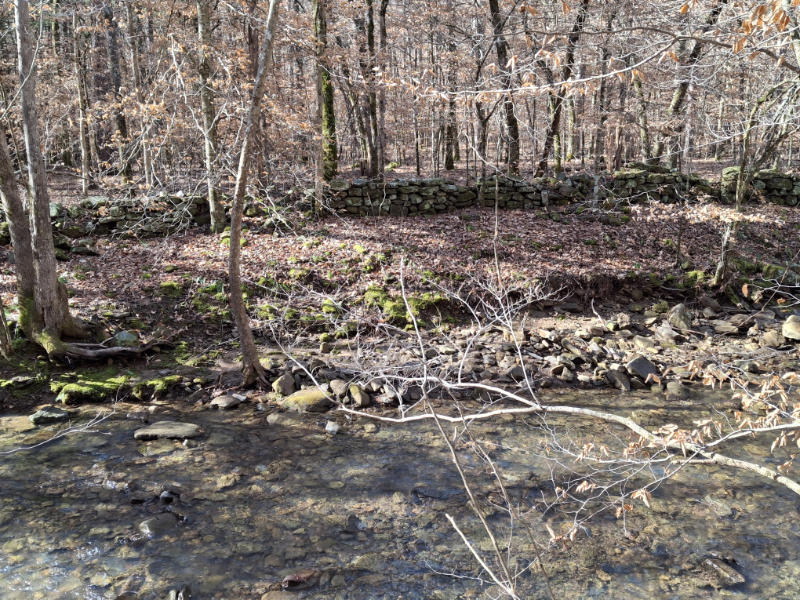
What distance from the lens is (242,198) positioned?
23.4 feet

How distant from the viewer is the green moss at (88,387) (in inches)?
298

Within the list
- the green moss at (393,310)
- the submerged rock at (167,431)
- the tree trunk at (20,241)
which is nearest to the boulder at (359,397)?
the submerged rock at (167,431)

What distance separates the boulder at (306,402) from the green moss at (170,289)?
381 centimetres

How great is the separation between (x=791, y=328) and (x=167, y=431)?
10.7m

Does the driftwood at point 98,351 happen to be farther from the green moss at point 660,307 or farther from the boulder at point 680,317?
the green moss at point 660,307

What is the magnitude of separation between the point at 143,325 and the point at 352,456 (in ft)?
16.3

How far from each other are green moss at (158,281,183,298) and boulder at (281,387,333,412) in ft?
12.5

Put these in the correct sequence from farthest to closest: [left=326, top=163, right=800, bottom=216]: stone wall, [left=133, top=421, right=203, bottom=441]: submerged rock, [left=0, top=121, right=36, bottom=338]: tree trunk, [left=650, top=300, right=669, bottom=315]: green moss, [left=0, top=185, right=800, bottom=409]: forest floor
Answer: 1. [left=326, top=163, right=800, bottom=216]: stone wall
2. [left=650, top=300, right=669, bottom=315]: green moss
3. [left=0, top=185, right=800, bottom=409]: forest floor
4. [left=0, top=121, right=36, bottom=338]: tree trunk
5. [left=133, top=421, right=203, bottom=441]: submerged rock

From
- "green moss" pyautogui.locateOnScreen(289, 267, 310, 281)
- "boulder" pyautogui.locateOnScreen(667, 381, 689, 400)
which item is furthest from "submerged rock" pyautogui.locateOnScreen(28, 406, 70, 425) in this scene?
"boulder" pyautogui.locateOnScreen(667, 381, 689, 400)

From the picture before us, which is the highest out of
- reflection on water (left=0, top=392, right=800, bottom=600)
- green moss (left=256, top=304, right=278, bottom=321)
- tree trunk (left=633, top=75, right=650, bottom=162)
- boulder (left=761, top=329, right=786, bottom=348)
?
tree trunk (left=633, top=75, right=650, bottom=162)

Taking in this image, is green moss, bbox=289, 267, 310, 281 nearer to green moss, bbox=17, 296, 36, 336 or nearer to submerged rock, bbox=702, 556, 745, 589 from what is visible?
green moss, bbox=17, 296, 36, 336

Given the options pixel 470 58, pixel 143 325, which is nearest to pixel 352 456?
pixel 143 325

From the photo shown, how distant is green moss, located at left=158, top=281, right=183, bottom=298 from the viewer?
33.3 feet

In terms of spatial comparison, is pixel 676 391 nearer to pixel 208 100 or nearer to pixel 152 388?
pixel 152 388
